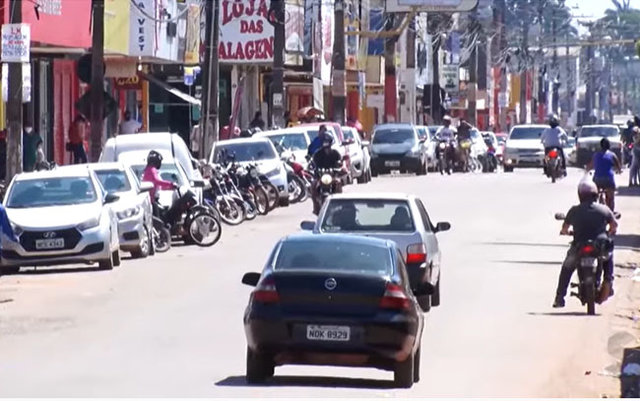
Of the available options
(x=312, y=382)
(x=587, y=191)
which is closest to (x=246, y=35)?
(x=587, y=191)

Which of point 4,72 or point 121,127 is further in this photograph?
point 121,127

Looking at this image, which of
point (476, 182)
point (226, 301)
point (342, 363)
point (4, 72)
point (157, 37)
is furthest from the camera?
point (476, 182)

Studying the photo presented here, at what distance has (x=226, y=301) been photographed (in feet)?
73.9

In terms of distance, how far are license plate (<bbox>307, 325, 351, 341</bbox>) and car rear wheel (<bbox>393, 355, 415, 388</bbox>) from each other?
1.68 ft

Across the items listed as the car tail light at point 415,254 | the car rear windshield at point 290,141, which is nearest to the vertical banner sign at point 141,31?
the car rear windshield at point 290,141

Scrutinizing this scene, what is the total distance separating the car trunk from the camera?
47.5ft

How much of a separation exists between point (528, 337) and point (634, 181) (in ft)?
120

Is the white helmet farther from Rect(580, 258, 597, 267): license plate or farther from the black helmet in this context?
the black helmet

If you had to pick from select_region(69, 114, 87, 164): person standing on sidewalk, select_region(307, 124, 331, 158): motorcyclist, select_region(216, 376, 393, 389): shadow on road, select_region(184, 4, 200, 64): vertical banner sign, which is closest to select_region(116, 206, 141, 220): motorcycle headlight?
select_region(307, 124, 331, 158): motorcyclist

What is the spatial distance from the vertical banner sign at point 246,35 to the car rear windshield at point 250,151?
21320 millimetres

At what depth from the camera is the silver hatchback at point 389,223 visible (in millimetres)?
20375

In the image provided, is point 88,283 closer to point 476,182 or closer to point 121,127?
point 121,127

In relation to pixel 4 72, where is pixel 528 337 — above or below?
below

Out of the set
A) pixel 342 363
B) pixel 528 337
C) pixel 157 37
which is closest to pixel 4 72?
pixel 157 37
